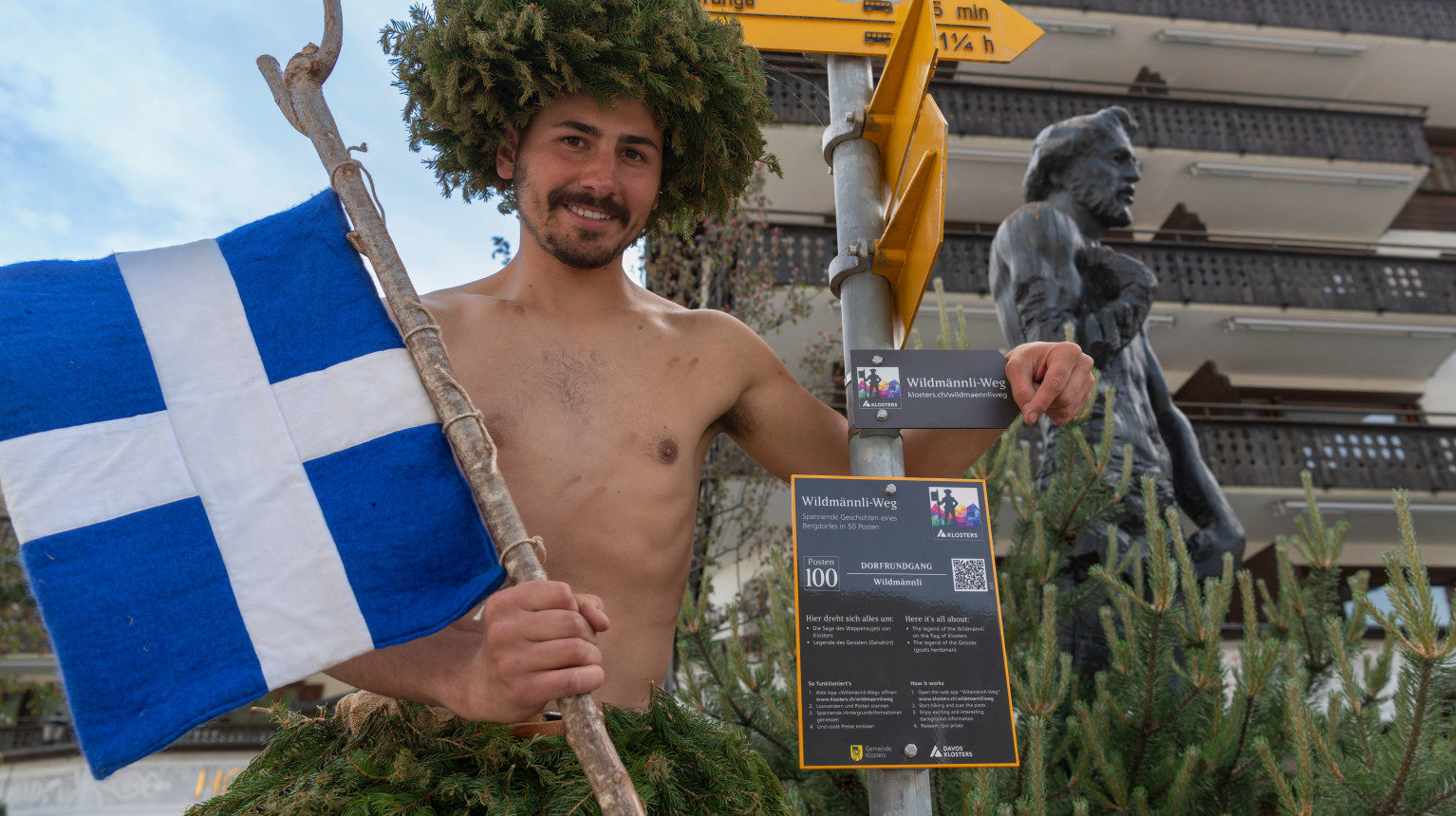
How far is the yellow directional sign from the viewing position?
1.64 meters

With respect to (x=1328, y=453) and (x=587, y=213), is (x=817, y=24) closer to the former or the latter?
(x=587, y=213)

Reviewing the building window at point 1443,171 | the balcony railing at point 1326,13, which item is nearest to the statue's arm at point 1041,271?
the balcony railing at point 1326,13

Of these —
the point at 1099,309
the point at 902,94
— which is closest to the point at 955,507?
the point at 902,94

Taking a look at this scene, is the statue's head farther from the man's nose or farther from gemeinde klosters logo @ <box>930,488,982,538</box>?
the man's nose

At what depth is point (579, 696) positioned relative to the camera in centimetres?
109

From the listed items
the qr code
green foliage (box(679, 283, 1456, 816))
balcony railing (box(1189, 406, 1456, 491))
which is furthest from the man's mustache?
balcony railing (box(1189, 406, 1456, 491))

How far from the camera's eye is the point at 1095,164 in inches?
157

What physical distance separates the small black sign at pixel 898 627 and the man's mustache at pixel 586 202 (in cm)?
59

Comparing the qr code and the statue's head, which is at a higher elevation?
the statue's head

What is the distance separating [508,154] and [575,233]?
0.26 meters

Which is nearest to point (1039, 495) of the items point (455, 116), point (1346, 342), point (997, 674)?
point (997, 674)

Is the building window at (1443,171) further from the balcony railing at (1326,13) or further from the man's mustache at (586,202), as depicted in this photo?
the man's mustache at (586,202)

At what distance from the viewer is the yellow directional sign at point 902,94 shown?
5.40 feet

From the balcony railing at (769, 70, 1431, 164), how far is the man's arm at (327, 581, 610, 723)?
44.9ft
